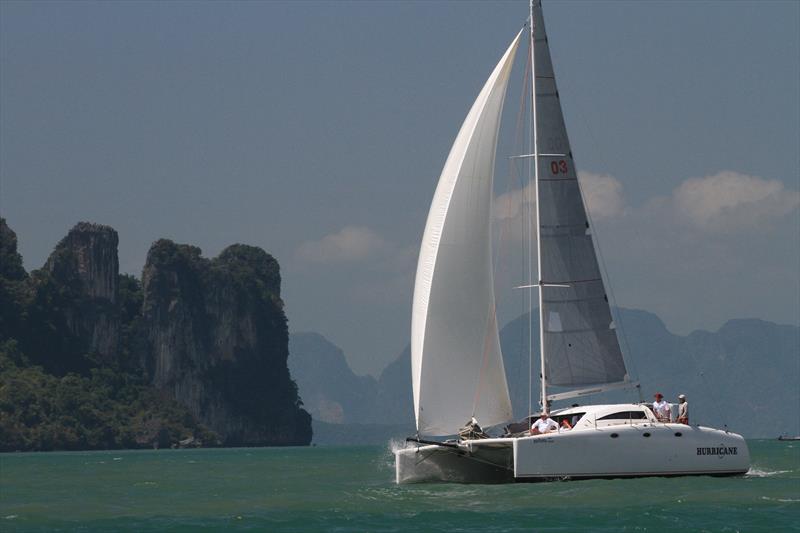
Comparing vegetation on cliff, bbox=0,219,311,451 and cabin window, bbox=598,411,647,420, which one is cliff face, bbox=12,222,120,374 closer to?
vegetation on cliff, bbox=0,219,311,451

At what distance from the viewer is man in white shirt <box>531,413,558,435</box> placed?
1236 inches

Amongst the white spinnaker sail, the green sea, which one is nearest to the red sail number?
the white spinnaker sail

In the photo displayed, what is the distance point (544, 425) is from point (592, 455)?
4.04 feet

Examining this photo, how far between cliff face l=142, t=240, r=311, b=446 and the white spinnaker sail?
13926 centimetres

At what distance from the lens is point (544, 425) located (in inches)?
1236

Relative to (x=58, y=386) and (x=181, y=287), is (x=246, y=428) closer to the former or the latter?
(x=181, y=287)

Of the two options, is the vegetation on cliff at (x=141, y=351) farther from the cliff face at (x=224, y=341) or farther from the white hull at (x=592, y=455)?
the white hull at (x=592, y=455)

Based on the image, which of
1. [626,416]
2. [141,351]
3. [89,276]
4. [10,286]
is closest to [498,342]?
[626,416]

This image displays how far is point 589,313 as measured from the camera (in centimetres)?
3322

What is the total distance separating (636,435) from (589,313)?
133 inches

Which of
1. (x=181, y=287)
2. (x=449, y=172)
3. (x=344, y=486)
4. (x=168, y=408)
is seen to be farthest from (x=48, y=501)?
(x=181, y=287)

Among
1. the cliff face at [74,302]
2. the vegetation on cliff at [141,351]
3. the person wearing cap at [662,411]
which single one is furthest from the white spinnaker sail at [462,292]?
the cliff face at [74,302]

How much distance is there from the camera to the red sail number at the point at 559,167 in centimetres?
3338

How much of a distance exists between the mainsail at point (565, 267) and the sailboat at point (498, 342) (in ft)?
0.08
